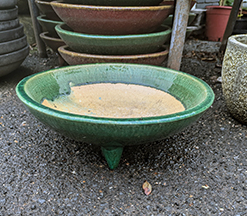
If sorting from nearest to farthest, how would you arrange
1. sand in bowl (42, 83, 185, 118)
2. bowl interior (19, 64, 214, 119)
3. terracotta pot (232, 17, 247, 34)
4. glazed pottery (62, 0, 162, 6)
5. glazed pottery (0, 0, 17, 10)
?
A: bowl interior (19, 64, 214, 119)
sand in bowl (42, 83, 185, 118)
glazed pottery (62, 0, 162, 6)
glazed pottery (0, 0, 17, 10)
terracotta pot (232, 17, 247, 34)

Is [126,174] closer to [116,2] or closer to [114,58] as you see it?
[114,58]

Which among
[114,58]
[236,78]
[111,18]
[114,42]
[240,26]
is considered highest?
[111,18]

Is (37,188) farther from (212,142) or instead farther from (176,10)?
(176,10)

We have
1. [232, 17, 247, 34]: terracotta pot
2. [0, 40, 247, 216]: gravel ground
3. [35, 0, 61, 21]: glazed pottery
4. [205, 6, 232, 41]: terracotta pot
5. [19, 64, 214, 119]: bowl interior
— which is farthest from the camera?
[205, 6, 232, 41]: terracotta pot

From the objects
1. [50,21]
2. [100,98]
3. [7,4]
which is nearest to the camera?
[100,98]

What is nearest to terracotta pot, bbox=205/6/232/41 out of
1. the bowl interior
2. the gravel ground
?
the gravel ground

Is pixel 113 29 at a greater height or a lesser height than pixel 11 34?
greater

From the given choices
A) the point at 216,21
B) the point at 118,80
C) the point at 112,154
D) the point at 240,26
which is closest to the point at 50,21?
the point at 118,80

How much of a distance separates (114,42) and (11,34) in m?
0.93

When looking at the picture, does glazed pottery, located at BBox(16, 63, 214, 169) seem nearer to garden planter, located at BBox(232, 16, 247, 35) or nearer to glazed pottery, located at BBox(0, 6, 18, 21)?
glazed pottery, located at BBox(0, 6, 18, 21)

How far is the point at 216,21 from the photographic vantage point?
427cm

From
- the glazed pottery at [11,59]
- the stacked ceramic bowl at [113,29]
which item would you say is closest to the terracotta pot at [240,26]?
the stacked ceramic bowl at [113,29]

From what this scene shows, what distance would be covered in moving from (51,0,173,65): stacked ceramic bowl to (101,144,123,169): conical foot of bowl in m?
0.69

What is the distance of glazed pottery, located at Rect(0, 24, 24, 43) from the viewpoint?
1899 millimetres
